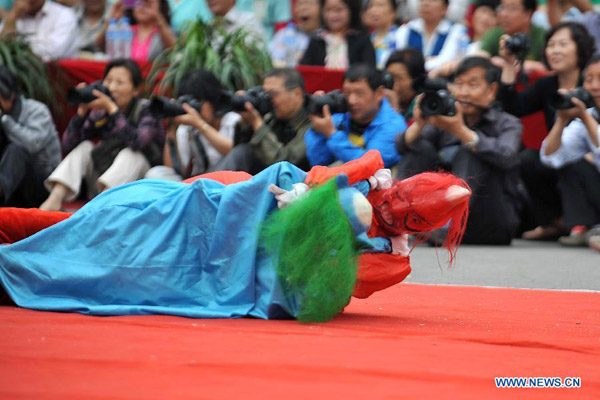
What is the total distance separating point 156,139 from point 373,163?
3.00m

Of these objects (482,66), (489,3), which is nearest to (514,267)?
(482,66)

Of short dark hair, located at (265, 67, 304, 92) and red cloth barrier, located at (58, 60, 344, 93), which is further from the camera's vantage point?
red cloth barrier, located at (58, 60, 344, 93)

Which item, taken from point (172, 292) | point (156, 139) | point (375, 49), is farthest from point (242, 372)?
point (375, 49)

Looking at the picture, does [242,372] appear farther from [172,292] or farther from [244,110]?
[244,110]

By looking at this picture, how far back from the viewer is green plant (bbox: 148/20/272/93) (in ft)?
19.2

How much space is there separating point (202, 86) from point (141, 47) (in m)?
1.14

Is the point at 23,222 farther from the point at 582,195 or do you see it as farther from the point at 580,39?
the point at 580,39

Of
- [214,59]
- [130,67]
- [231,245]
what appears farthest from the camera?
[214,59]

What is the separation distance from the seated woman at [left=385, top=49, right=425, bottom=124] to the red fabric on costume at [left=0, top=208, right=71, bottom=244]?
2.80 m

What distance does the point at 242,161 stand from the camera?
16.8ft

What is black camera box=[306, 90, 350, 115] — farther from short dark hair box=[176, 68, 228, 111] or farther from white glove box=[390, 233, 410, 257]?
white glove box=[390, 233, 410, 257]

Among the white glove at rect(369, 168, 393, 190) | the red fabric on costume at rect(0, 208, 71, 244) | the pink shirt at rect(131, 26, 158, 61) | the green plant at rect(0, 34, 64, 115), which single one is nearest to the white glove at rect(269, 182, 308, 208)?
the white glove at rect(369, 168, 393, 190)

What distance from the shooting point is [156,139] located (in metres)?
5.60

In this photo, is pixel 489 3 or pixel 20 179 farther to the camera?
pixel 489 3
